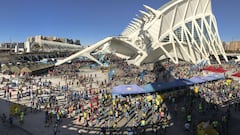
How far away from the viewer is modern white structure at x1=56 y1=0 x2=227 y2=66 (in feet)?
160

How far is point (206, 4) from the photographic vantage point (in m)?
58.1

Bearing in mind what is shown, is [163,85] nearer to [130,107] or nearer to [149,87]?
[149,87]

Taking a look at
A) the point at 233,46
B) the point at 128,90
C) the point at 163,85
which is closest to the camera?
the point at 128,90

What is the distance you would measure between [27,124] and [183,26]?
46170 mm

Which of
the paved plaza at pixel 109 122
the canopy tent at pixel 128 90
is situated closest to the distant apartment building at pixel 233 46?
the canopy tent at pixel 128 90

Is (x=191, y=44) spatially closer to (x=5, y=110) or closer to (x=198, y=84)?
(x=198, y=84)

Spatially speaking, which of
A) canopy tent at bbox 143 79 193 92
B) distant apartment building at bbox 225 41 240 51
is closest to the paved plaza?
canopy tent at bbox 143 79 193 92

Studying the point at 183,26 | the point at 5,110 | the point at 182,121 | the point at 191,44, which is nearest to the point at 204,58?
the point at 191,44

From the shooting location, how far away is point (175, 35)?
52.2m

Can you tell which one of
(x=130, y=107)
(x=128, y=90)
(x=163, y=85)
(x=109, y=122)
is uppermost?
(x=163, y=85)

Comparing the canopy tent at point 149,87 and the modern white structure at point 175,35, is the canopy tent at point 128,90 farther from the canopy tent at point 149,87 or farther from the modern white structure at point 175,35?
the modern white structure at point 175,35

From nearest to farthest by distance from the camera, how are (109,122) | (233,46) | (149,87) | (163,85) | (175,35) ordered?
(109,122) → (149,87) → (163,85) → (175,35) → (233,46)

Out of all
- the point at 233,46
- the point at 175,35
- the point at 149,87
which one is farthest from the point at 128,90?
the point at 233,46

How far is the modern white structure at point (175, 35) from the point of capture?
4866 cm
